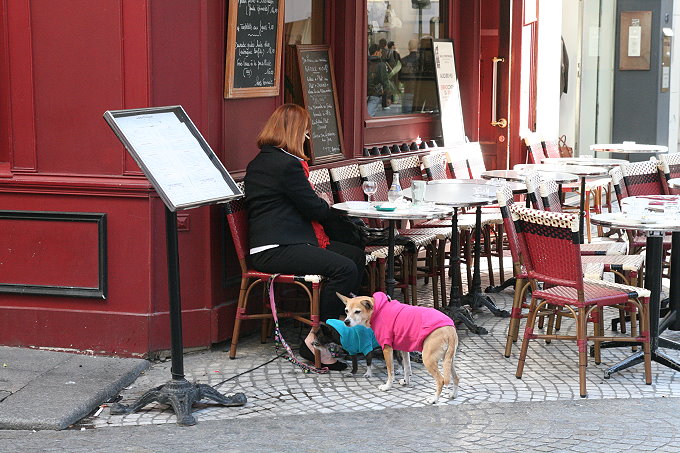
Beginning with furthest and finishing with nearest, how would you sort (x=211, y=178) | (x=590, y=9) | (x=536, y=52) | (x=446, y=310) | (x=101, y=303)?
1. (x=590, y=9)
2. (x=536, y=52)
3. (x=446, y=310)
4. (x=101, y=303)
5. (x=211, y=178)

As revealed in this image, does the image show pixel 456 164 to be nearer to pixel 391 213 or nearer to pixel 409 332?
pixel 391 213

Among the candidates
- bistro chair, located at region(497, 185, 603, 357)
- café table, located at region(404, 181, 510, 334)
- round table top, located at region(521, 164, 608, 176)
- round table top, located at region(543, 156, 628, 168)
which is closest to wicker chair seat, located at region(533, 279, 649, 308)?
bistro chair, located at region(497, 185, 603, 357)

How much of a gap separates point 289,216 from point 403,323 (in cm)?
120

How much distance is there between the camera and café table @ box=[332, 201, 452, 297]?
696 cm

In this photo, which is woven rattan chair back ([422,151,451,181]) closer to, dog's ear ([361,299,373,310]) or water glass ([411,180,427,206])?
water glass ([411,180,427,206])

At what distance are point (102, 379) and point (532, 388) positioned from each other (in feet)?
7.87

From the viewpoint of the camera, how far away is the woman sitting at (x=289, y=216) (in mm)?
6723

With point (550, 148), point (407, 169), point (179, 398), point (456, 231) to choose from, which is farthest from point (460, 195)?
point (550, 148)

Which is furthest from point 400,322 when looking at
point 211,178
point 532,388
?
point 211,178

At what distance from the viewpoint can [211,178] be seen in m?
5.96

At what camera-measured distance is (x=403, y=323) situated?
6074 mm

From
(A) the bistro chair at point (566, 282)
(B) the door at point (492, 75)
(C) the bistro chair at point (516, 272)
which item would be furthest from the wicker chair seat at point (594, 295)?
(B) the door at point (492, 75)

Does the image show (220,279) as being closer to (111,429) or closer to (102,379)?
(102,379)

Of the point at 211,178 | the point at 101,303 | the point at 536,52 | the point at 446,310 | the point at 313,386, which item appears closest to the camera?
the point at 211,178
